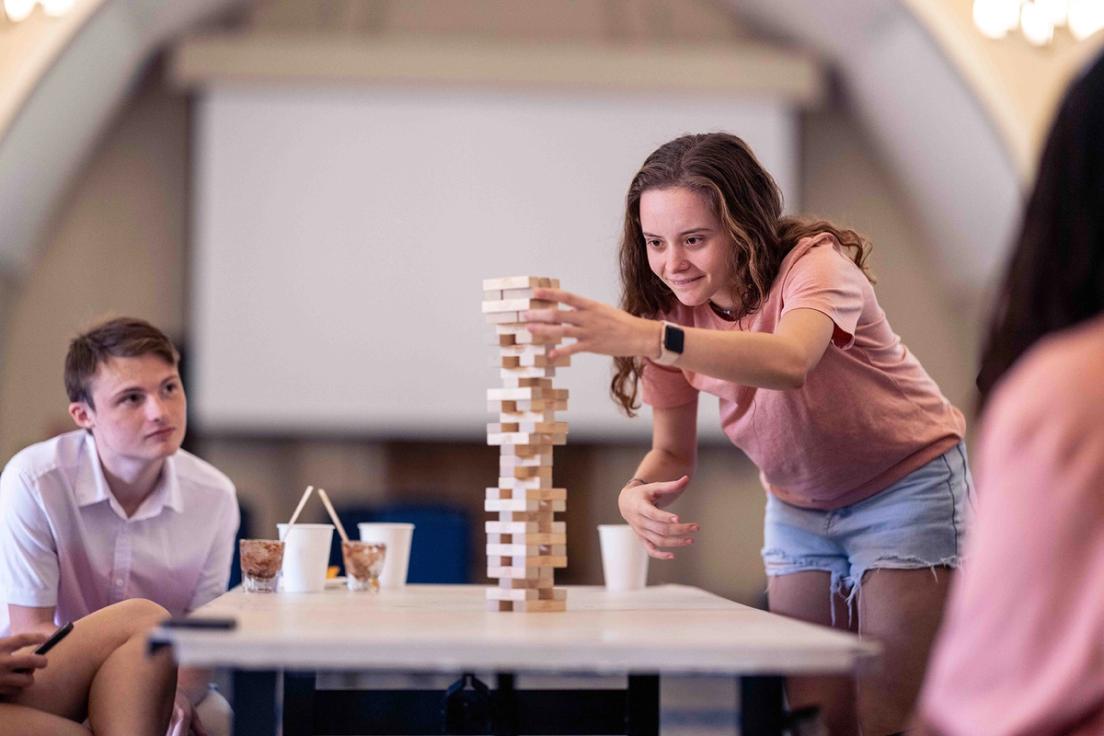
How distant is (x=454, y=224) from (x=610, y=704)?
432 cm

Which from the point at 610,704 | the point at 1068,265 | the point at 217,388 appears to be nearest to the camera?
the point at 1068,265

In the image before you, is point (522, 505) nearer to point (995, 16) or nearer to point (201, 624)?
point (201, 624)

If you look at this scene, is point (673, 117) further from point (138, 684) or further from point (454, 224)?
point (138, 684)

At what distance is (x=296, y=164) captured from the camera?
5.82 m

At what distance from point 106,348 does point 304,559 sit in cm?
61

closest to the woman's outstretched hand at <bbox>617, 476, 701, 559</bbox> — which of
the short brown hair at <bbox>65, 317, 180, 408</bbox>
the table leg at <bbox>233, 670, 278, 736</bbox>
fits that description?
the table leg at <bbox>233, 670, 278, 736</bbox>

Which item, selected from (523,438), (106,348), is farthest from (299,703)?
(106,348)

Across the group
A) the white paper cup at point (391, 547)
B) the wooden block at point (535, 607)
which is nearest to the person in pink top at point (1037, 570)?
the wooden block at point (535, 607)

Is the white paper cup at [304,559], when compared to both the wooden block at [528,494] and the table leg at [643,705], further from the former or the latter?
the table leg at [643,705]

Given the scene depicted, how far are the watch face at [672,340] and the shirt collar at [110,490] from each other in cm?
115

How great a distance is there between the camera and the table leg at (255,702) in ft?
4.21

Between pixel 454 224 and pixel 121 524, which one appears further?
pixel 454 224

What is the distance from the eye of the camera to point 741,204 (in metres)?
1.85

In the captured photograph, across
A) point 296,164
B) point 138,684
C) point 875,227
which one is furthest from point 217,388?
point 138,684
